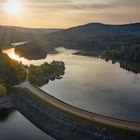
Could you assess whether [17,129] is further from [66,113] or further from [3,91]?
[3,91]

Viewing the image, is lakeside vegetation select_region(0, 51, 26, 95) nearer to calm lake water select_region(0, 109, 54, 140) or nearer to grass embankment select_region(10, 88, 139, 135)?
grass embankment select_region(10, 88, 139, 135)

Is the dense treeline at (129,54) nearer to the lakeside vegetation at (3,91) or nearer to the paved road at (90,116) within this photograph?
the lakeside vegetation at (3,91)

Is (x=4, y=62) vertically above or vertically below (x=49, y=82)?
above

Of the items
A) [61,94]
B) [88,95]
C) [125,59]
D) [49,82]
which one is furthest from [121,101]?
[125,59]

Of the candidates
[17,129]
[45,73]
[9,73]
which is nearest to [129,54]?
[45,73]

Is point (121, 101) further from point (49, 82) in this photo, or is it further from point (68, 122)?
point (49, 82)

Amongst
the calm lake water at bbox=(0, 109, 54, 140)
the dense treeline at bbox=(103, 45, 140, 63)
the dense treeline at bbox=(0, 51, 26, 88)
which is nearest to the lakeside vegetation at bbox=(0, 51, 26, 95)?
the dense treeline at bbox=(0, 51, 26, 88)
